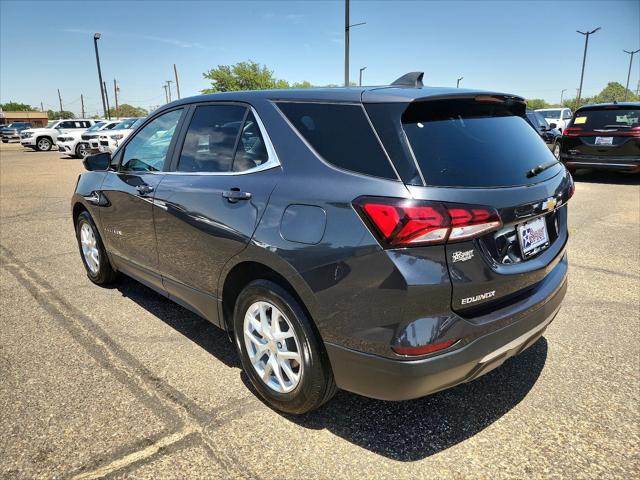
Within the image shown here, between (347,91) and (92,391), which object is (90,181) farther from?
(347,91)

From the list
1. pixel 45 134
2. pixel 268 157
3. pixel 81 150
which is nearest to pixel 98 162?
pixel 268 157

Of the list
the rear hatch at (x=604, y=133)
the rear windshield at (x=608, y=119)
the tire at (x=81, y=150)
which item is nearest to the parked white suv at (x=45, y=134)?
the tire at (x=81, y=150)

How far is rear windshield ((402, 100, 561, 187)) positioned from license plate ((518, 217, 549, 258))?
0.69 ft

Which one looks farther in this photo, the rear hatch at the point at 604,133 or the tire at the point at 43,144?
the tire at the point at 43,144

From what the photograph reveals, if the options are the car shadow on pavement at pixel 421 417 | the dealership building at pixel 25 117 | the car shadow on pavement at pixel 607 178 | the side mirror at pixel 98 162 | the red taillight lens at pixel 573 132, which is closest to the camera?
the car shadow on pavement at pixel 421 417

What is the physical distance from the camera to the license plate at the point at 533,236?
2.23 meters

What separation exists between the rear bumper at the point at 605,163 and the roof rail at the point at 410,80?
9675mm

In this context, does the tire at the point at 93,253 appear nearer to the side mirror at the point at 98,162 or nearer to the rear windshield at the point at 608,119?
the side mirror at the point at 98,162

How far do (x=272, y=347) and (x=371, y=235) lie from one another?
3.09 feet

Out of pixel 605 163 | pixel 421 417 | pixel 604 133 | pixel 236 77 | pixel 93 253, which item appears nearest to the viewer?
pixel 421 417

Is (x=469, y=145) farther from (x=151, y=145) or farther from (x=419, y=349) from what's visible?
(x=151, y=145)

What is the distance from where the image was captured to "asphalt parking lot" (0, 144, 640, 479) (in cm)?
221

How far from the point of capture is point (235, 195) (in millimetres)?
2611

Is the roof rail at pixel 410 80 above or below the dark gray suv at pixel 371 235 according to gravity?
above
